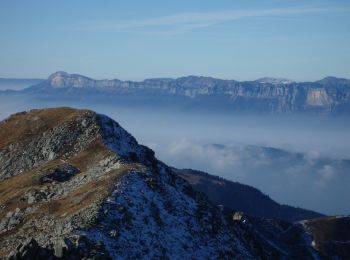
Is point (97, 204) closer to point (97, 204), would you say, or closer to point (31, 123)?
point (97, 204)

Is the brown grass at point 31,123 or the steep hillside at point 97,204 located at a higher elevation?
the brown grass at point 31,123

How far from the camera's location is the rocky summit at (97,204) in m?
57.7

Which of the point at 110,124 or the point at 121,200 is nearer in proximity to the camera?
the point at 121,200

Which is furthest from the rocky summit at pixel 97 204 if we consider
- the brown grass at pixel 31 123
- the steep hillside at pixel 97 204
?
the brown grass at pixel 31 123

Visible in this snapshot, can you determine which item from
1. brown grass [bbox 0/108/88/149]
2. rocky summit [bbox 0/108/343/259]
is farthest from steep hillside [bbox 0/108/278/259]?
brown grass [bbox 0/108/88/149]

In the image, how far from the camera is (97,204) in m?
62.7

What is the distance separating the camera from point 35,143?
328ft

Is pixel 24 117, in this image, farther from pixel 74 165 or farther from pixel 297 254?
pixel 297 254

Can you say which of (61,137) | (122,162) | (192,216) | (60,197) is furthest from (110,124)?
(192,216)

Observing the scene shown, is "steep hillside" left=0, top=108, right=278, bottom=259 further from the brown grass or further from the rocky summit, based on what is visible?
the brown grass

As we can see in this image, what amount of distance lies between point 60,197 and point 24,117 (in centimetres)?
4474

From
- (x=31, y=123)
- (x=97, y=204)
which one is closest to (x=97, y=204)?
(x=97, y=204)

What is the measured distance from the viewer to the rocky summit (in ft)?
189

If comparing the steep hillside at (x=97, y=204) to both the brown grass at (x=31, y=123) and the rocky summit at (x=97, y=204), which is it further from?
the brown grass at (x=31, y=123)
